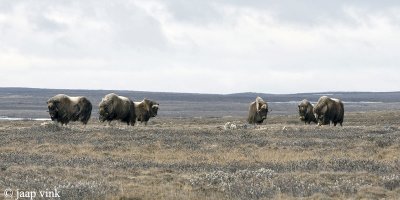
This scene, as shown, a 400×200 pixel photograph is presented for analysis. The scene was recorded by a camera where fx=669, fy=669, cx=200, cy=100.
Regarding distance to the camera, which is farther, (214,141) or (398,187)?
(214,141)

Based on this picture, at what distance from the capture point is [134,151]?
3117cm

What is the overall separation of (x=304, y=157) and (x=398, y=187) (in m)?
10.00

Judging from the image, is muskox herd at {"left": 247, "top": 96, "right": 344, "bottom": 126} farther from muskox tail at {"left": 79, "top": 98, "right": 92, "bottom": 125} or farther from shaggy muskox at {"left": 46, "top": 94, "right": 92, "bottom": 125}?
shaggy muskox at {"left": 46, "top": 94, "right": 92, "bottom": 125}

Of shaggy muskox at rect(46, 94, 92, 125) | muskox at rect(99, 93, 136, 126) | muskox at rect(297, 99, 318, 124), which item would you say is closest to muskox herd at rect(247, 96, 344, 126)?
muskox at rect(297, 99, 318, 124)

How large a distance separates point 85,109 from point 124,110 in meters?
3.06

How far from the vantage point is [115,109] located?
170 ft

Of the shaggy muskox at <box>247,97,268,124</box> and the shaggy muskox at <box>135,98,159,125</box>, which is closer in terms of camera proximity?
the shaggy muskox at <box>247,97,268,124</box>

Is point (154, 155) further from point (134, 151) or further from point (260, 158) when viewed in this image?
point (260, 158)

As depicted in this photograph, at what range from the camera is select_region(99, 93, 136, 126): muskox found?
51.2 m

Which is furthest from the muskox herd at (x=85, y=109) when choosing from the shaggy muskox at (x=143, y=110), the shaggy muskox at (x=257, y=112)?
the shaggy muskox at (x=257, y=112)

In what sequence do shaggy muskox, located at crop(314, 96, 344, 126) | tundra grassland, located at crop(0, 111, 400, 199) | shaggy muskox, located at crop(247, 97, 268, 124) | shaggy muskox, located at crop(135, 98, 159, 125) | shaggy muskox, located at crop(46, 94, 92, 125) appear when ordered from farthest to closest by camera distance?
shaggy muskox, located at crop(135, 98, 159, 125), shaggy muskox, located at crop(247, 97, 268, 124), shaggy muskox, located at crop(314, 96, 344, 126), shaggy muskox, located at crop(46, 94, 92, 125), tundra grassland, located at crop(0, 111, 400, 199)

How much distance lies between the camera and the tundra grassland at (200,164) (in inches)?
709

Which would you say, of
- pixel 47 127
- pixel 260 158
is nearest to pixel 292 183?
pixel 260 158

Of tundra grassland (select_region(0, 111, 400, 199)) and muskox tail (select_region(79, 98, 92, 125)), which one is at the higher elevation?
muskox tail (select_region(79, 98, 92, 125))
